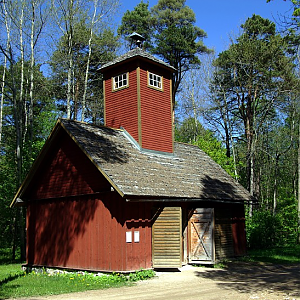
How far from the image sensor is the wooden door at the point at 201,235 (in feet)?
51.3

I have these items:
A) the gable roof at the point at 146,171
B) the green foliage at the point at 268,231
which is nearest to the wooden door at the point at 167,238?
the gable roof at the point at 146,171

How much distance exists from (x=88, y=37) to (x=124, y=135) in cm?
1110

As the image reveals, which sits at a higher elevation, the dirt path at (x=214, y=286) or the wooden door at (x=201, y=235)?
the wooden door at (x=201, y=235)

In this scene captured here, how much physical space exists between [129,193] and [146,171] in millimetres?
2456

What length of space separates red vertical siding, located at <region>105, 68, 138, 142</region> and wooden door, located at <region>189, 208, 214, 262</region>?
4131 mm

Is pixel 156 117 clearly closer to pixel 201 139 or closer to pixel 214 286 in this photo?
pixel 214 286

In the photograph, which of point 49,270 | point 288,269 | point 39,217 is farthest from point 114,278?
point 288,269

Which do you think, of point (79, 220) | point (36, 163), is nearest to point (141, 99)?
point (36, 163)

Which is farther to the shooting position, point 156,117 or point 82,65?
point 82,65

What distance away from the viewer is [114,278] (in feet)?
42.8

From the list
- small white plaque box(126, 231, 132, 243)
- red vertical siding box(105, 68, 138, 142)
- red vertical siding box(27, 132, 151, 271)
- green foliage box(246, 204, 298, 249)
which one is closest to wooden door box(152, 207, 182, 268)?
red vertical siding box(27, 132, 151, 271)

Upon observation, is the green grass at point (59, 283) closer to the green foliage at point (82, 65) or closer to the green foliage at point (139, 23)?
the green foliage at point (82, 65)

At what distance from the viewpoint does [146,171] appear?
1517 cm

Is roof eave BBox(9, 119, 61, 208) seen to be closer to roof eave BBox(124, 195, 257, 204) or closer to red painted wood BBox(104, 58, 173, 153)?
red painted wood BBox(104, 58, 173, 153)
